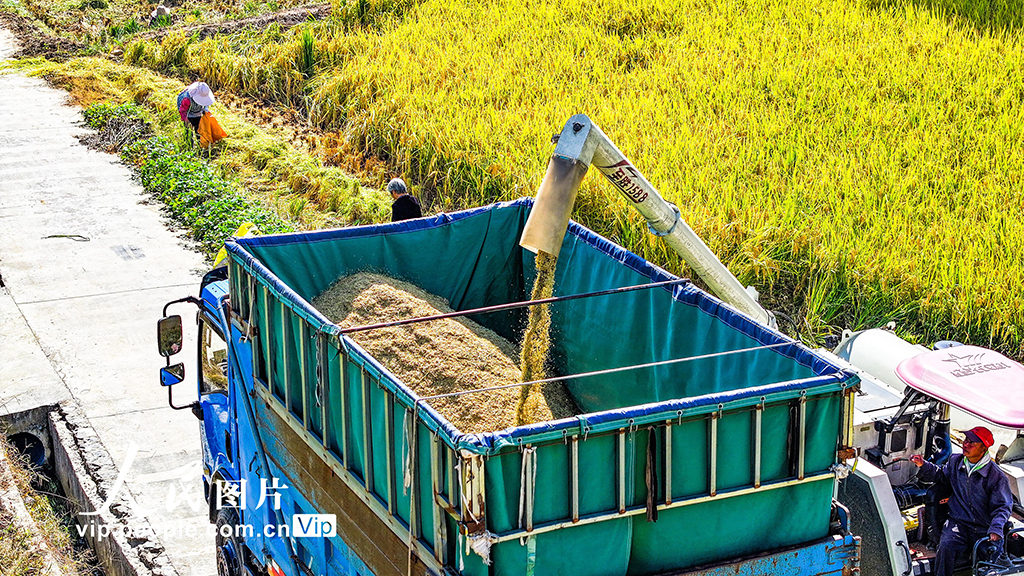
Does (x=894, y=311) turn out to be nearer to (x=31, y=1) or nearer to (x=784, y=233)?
(x=784, y=233)

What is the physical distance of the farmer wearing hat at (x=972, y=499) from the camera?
5238mm

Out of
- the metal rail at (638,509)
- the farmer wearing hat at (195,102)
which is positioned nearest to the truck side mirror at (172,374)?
the metal rail at (638,509)

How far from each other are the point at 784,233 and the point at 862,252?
27.0 inches

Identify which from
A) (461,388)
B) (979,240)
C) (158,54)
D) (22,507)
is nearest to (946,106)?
(979,240)

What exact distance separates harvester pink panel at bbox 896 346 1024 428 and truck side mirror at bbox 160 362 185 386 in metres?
4.07

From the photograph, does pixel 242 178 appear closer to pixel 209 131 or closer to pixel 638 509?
pixel 209 131

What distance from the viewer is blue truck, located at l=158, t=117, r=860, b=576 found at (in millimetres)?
3848

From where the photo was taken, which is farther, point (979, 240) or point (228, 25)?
point (228, 25)

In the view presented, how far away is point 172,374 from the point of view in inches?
244

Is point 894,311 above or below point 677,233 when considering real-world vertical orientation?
below

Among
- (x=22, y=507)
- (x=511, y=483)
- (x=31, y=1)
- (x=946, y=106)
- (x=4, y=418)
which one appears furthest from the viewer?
(x=31, y=1)

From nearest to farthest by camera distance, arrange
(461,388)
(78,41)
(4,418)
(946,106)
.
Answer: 1. (461,388)
2. (4,418)
3. (946,106)
4. (78,41)

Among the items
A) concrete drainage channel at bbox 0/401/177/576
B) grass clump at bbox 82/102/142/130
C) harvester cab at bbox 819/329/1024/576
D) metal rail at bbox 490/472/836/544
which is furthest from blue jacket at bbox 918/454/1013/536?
grass clump at bbox 82/102/142/130

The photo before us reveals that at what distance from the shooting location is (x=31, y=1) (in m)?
26.2
